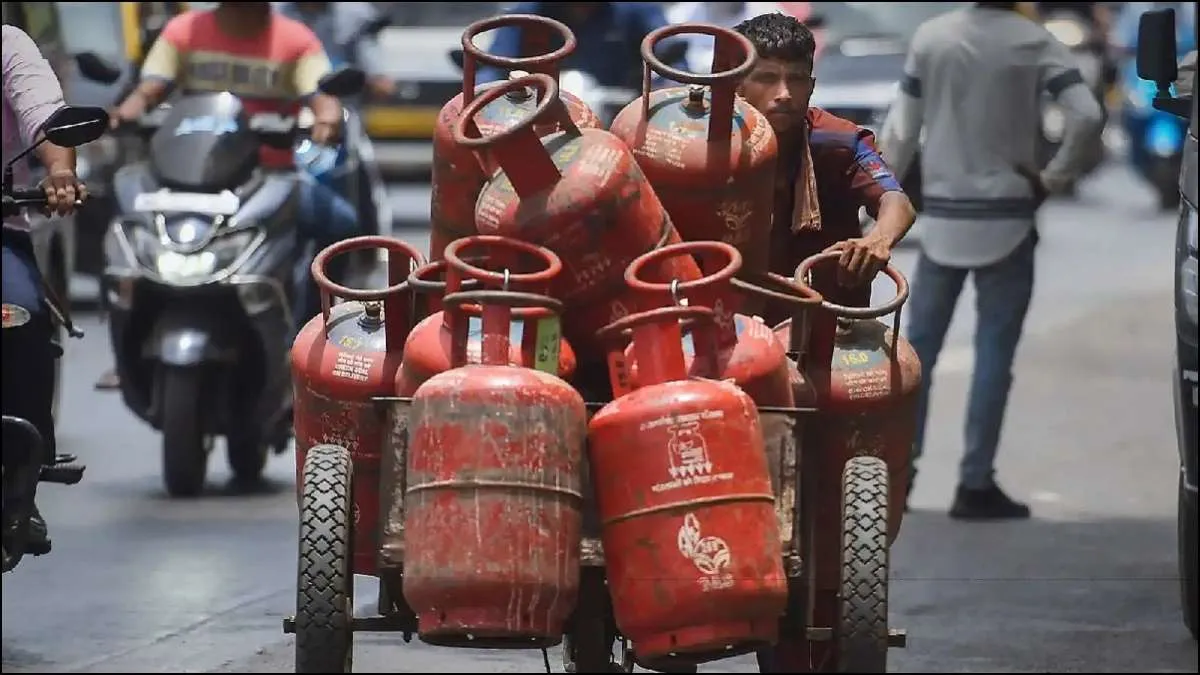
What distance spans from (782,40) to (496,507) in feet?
5.76

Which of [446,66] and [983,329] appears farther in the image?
[446,66]

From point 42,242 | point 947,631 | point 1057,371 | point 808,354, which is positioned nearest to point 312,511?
point 808,354

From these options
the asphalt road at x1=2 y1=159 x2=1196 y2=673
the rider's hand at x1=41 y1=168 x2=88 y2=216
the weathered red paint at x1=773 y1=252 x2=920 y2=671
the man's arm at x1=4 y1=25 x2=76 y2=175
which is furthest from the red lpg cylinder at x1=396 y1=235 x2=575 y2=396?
the man's arm at x1=4 y1=25 x2=76 y2=175

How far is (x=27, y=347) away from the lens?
7227 mm

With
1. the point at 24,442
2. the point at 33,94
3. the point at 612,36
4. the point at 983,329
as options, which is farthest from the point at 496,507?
the point at 612,36

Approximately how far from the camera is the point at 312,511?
5441 mm

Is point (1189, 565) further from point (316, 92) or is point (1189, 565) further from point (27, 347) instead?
point (316, 92)

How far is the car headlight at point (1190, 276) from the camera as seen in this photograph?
7.62 meters

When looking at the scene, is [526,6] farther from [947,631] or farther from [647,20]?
[947,631]

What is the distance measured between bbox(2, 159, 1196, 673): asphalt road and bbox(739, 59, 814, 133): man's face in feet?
4.28

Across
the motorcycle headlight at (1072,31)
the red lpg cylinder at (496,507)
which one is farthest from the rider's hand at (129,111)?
the motorcycle headlight at (1072,31)

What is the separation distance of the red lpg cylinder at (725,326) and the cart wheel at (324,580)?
62 cm

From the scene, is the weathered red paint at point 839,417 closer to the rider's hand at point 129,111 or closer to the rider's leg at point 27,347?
the rider's leg at point 27,347

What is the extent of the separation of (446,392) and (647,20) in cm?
727
